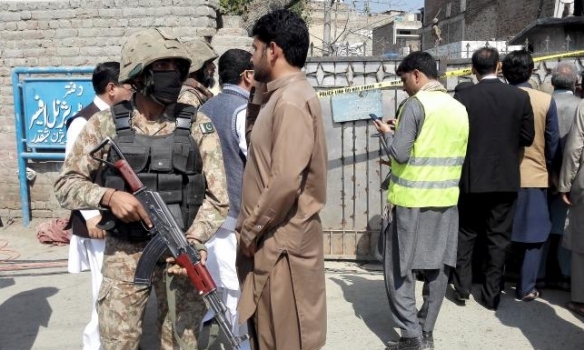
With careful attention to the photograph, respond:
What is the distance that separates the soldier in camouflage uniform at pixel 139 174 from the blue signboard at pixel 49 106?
4.53 m

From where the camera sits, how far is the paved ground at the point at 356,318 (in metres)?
3.95

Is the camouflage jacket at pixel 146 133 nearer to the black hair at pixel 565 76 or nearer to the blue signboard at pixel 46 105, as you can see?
the black hair at pixel 565 76

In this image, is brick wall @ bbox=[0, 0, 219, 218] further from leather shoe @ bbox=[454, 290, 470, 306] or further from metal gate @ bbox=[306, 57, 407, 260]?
leather shoe @ bbox=[454, 290, 470, 306]

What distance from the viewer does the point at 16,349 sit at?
12.8ft

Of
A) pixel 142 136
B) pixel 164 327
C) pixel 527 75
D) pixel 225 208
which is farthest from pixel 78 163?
pixel 527 75

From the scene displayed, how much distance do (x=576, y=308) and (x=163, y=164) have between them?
3.36m

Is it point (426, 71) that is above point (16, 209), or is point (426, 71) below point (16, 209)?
above

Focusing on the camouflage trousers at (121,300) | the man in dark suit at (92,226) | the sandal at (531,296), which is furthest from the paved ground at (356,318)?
the camouflage trousers at (121,300)

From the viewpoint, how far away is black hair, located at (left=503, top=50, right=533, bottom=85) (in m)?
4.46

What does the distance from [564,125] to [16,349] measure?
14.0 ft

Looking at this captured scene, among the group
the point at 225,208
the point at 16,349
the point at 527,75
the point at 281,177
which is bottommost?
the point at 16,349

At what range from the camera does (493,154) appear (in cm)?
414

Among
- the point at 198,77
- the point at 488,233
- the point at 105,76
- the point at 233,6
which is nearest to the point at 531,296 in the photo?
the point at 488,233

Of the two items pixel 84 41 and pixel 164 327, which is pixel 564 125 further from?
pixel 84 41
